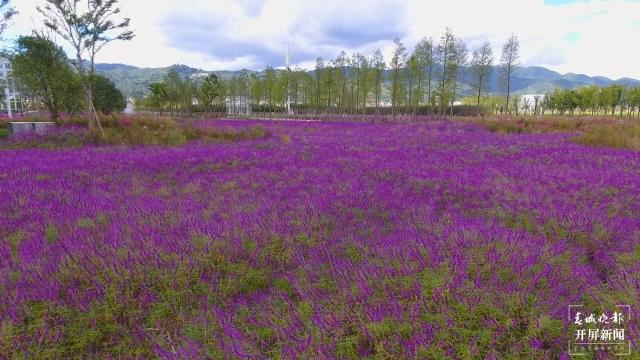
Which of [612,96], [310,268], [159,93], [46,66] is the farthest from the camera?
[612,96]

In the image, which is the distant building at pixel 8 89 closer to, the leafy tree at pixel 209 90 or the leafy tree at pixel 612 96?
the leafy tree at pixel 209 90

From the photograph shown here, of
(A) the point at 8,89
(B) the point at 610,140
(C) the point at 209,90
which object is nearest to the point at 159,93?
(C) the point at 209,90

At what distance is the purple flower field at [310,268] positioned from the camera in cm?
227

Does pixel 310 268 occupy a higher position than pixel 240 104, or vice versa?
pixel 240 104

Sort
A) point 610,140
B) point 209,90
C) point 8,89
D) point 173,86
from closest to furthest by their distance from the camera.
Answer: point 610,140 → point 8,89 → point 209,90 → point 173,86

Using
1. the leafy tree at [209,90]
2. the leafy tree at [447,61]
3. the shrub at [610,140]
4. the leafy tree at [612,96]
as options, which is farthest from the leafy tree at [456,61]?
the leafy tree at [612,96]

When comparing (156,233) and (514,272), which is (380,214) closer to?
(514,272)

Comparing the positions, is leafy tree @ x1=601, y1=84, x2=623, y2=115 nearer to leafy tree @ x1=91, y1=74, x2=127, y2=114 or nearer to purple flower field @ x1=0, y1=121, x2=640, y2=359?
purple flower field @ x1=0, y1=121, x2=640, y2=359

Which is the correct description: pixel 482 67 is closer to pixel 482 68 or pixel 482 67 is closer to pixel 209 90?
pixel 482 68

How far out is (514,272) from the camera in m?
2.85

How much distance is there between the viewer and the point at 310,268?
329 cm

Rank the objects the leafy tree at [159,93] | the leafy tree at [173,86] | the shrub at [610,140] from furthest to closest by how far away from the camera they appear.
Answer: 1. the leafy tree at [159,93]
2. the leafy tree at [173,86]
3. the shrub at [610,140]

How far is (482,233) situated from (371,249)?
3.87ft

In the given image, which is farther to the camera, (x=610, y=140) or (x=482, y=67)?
(x=482, y=67)
